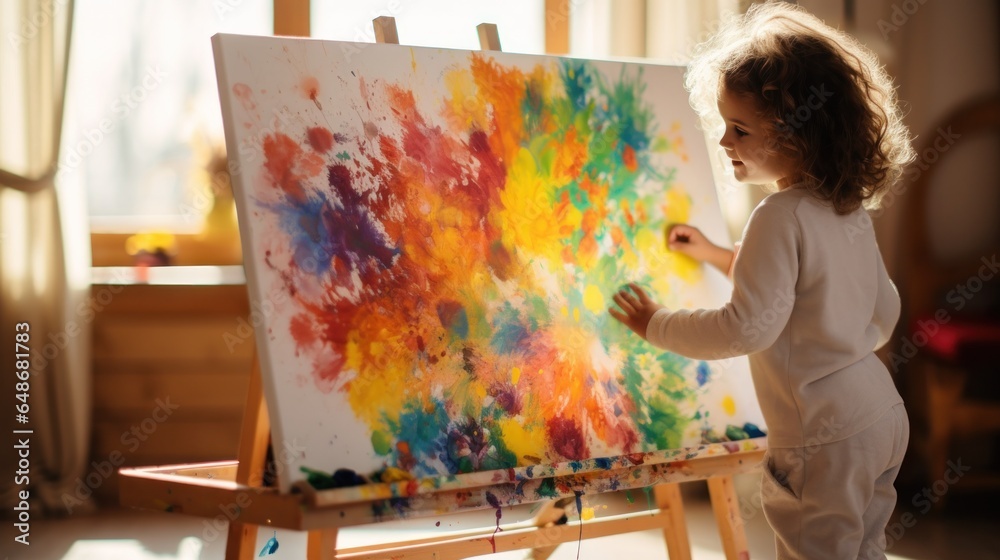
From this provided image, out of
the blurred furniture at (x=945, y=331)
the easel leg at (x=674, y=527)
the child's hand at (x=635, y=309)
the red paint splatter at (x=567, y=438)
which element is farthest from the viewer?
the blurred furniture at (x=945, y=331)

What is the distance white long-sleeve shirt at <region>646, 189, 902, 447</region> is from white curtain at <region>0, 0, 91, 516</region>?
2.10 meters

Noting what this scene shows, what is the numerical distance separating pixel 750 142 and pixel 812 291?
0.27m

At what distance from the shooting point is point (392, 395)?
4.39ft

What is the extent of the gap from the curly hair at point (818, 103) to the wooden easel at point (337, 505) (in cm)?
46

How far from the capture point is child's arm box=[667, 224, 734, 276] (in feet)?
5.66

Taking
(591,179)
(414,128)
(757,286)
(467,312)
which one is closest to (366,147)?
(414,128)

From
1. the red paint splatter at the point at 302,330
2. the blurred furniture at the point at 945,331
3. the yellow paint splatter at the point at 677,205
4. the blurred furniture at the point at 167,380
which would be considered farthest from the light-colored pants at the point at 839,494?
the blurred furniture at the point at 167,380

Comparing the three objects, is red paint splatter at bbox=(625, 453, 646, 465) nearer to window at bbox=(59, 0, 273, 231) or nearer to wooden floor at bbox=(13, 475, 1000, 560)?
wooden floor at bbox=(13, 475, 1000, 560)

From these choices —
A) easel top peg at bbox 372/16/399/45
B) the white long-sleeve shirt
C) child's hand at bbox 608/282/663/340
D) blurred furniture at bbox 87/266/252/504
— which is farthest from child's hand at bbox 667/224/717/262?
blurred furniture at bbox 87/266/252/504

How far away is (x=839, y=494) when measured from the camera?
1.38 metres

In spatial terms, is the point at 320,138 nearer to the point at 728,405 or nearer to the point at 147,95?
the point at 728,405

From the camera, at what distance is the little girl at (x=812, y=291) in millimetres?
1390

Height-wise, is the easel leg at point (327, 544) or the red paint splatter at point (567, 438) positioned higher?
the red paint splatter at point (567, 438)

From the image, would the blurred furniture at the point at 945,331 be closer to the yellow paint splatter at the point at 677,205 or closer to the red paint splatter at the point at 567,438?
the yellow paint splatter at the point at 677,205
